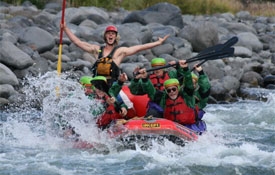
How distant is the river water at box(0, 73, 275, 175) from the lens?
7.80 meters

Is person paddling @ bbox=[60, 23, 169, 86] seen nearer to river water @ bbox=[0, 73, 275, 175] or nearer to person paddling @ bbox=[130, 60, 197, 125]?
river water @ bbox=[0, 73, 275, 175]

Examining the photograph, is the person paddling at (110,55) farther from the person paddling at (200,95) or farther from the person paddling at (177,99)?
the person paddling at (200,95)

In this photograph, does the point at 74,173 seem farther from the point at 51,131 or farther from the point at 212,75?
the point at 212,75

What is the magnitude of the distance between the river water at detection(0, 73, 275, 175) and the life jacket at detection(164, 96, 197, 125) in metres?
0.35

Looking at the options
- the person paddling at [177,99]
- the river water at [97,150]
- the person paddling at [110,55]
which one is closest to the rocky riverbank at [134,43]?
the river water at [97,150]

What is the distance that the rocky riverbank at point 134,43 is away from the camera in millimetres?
13367

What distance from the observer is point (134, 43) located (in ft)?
53.4

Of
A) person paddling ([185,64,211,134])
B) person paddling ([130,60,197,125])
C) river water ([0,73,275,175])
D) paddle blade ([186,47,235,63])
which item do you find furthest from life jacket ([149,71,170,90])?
river water ([0,73,275,175])

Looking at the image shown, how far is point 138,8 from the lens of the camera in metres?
24.1

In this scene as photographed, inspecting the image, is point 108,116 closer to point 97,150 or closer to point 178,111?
point 97,150

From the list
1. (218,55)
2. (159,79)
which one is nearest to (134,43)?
(159,79)

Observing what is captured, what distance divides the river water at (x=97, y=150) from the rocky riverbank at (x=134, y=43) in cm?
217

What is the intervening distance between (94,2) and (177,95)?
14.0 metres

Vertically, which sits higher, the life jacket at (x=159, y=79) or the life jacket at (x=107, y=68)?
the life jacket at (x=107, y=68)
